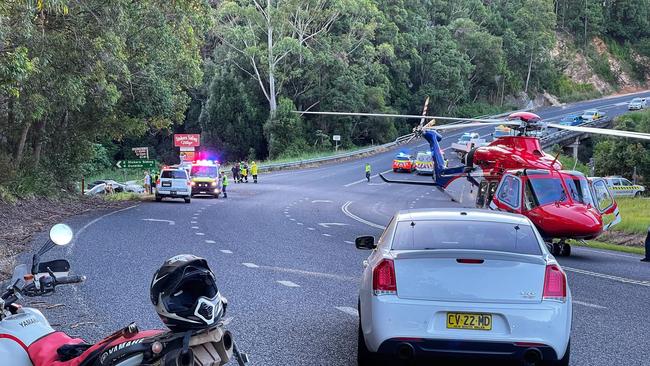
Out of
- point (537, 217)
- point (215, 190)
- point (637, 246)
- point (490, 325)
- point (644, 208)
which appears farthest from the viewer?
point (215, 190)

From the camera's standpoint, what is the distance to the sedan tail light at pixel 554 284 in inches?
246

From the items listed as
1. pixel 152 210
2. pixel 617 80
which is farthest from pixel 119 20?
pixel 617 80

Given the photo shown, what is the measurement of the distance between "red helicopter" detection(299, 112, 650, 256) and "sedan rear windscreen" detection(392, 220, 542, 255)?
8.03m

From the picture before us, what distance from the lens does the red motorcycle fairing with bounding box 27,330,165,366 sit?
11.8 feet

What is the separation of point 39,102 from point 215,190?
16.4 metres

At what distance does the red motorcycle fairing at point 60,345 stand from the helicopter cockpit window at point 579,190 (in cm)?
1488

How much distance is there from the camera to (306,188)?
151 feet

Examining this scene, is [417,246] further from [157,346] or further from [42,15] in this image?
[42,15]

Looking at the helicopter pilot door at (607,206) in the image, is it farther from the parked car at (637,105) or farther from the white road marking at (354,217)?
the parked car at (637,105)

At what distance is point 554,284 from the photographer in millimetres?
6305

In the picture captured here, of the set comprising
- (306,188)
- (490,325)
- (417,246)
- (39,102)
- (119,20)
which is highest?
(119,20)

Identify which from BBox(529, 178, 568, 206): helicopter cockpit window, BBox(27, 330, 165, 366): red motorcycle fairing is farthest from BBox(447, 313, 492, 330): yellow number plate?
BBox(529, 178, 568, 206): helicopter cockpit window

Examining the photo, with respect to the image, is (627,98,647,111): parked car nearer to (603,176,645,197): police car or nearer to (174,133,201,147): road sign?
(603,176,645,197): police car

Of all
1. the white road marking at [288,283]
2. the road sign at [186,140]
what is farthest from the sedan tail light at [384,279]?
the road sign at [186,140]
